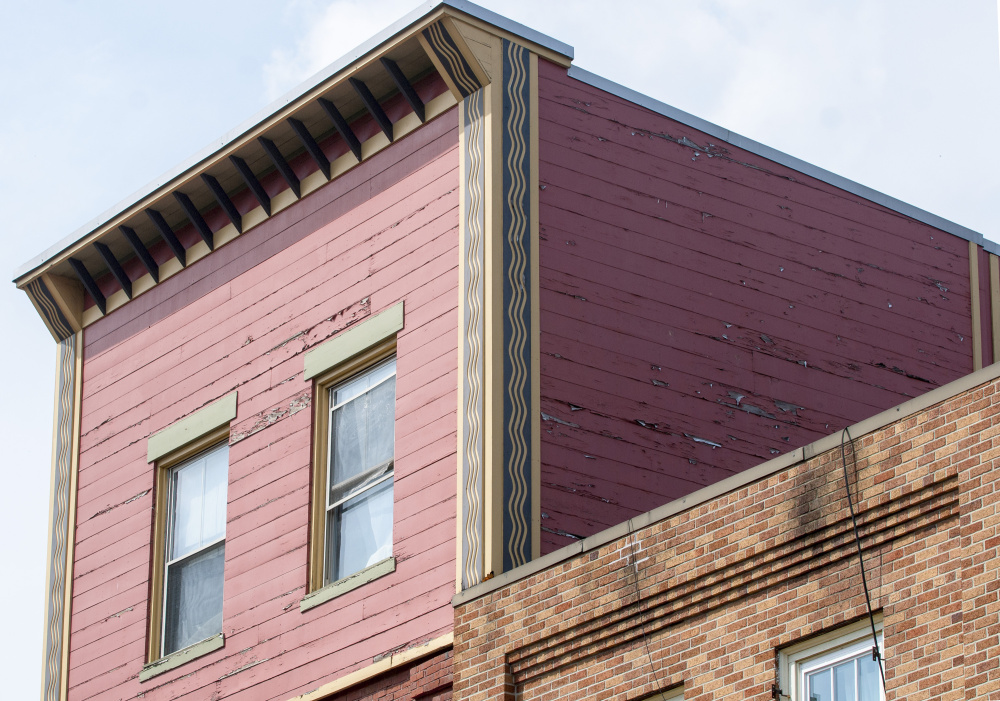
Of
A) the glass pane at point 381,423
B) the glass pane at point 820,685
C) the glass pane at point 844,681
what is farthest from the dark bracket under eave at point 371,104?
the glass pane at point 844,681

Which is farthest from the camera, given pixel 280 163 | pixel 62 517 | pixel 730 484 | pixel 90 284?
pixel 90 284

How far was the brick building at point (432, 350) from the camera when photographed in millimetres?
15438

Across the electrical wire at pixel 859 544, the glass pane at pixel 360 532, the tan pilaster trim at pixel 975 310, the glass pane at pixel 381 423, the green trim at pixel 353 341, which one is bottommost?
the electrical wire at pixel 859 544

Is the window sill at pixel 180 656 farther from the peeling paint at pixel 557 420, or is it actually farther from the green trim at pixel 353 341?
the peeling paint at pixel 557 420

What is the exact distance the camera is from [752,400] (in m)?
17.1

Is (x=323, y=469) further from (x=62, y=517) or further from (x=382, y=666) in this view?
(x=62, y=517)

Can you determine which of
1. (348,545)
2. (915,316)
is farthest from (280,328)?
(915,316)

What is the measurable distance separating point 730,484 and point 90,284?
9.77 meters

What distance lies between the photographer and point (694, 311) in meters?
17.0

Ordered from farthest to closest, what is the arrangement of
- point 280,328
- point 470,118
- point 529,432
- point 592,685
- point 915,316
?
point 915,316 → point 280,328 → point 470,118 → point 529,432 → point 592,685

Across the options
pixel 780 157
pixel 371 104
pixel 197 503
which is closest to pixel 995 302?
pixel 780 157

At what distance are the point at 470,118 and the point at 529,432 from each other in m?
2.99

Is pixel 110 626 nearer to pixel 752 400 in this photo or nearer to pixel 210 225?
pixel 210 225

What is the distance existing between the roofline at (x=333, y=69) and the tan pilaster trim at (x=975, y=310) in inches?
219
